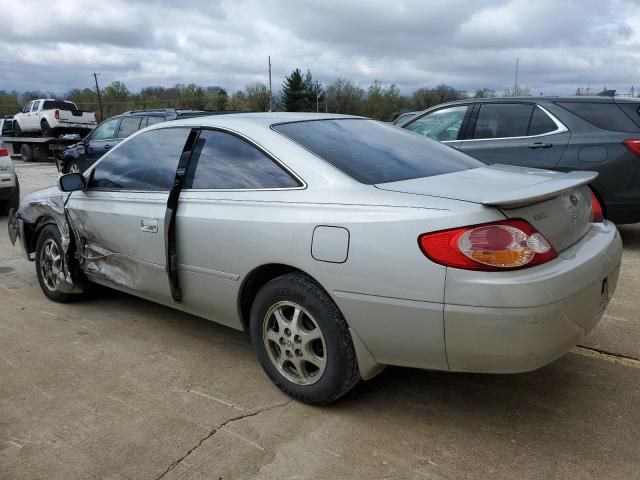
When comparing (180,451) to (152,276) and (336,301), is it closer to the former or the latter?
(336,301)

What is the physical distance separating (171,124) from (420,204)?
201 cm

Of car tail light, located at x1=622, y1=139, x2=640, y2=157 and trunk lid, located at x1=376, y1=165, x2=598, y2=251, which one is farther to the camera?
car tail light, located at x1=622, y1=139, x2=640, y2=157

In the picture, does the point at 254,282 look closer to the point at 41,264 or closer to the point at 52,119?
the point at 41,264

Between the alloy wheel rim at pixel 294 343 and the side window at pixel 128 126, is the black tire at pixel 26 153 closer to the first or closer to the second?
the side window at pixel 128 126

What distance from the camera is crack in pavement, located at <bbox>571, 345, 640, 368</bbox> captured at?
3244 millimetres

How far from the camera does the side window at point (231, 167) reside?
9.61 feet

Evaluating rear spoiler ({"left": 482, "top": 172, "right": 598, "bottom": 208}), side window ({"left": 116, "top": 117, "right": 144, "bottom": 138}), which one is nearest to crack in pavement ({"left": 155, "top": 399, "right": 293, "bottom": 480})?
rear spoiler ({"left": 482, "top": 172, "right": 598, "bottom": 208})

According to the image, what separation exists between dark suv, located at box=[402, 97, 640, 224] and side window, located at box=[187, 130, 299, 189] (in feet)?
11.0

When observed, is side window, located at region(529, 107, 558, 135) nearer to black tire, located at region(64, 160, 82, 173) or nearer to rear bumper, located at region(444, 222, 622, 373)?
rear bumper, located at region(444, 222, 622, 373)

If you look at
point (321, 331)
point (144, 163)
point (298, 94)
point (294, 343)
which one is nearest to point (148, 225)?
point (144, 163)

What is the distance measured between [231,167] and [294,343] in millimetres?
1093

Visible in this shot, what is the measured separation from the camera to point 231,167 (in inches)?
125

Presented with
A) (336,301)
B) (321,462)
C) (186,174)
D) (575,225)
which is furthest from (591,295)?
(186,174)

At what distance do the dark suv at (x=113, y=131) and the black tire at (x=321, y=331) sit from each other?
827cm
